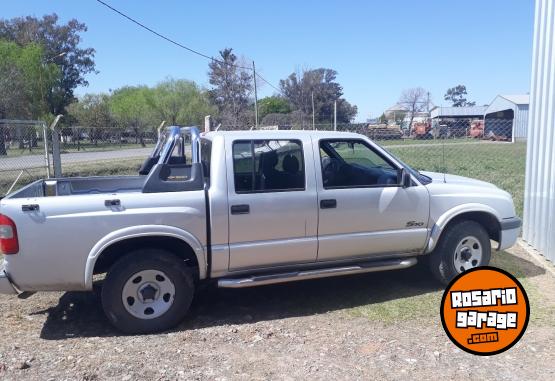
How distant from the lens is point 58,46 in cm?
5550

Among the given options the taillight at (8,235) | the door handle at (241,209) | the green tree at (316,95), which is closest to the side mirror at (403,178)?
the door handle at (241,209)

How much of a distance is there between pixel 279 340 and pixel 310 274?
781mm

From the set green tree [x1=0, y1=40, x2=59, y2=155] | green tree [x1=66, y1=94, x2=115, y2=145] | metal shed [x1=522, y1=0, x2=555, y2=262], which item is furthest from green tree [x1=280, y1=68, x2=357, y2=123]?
metal shed [x1=522, y1=0, x2=555, y2=262]

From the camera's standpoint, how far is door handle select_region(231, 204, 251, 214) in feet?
14.3

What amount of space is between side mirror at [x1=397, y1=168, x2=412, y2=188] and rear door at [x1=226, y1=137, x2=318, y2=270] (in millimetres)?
914

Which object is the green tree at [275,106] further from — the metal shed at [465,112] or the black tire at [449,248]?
the black tire at [449,248]

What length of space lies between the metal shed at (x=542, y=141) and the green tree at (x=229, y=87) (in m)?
42.7

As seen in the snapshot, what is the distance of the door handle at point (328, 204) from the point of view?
15.3 feet

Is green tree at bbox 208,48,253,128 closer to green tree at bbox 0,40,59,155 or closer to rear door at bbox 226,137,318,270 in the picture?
green tree at bbox 0,40,59,155

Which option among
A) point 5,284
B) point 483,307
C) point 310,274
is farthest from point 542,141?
point 5,284

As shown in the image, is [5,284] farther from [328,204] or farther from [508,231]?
[508,231]

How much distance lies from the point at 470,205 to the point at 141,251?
3396 millimetres

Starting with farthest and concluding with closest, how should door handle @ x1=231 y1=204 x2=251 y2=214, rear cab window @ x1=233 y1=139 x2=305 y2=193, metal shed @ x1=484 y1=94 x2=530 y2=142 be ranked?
metal shed @ x1=484 y1=94 x2=530 y2=142 < rear cab window @ x1=233 y1=139 x2=305 y2=193 < door handle @ x1=231 y1=204 x2=251 y2=214

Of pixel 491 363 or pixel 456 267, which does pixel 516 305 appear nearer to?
pixel 491 363
